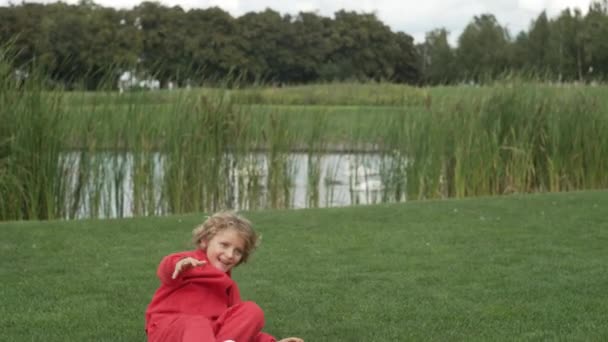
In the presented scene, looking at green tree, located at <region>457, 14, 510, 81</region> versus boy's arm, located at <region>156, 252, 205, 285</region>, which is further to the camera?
green tree, located at <region>457, 14, 510, 81</region>

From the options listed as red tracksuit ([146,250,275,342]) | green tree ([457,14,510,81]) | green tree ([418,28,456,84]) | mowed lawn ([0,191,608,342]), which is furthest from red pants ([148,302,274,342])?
green tree ([418,28,456,84])

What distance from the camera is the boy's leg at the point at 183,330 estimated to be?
10.7ft

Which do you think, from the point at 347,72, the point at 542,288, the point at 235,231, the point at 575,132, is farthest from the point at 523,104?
the point at 347,72

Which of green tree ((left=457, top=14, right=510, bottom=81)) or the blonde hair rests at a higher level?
green tree ((left=457, top=14, right=510, bottom=81))

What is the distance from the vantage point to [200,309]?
352 centimetres

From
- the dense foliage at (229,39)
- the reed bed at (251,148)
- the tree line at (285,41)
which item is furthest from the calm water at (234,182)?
the dense foliage at (229,39)

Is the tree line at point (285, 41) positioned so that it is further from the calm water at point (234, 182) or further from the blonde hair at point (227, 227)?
the blonde hair at point (227, 227)

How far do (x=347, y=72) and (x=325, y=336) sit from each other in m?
36.0

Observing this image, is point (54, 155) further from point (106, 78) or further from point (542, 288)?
point (542, 288)

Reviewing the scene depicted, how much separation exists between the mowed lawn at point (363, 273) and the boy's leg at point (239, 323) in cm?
71

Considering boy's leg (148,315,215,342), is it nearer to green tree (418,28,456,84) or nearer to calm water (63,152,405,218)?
calm water (63,152,405,218)

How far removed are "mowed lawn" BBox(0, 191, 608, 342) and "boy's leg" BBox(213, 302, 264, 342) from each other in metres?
0.71

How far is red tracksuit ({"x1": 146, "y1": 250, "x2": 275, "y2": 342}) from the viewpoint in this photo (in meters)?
3.36

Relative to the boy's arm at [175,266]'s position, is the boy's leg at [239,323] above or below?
below
